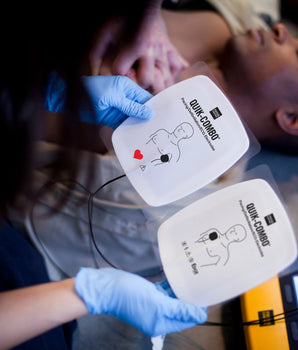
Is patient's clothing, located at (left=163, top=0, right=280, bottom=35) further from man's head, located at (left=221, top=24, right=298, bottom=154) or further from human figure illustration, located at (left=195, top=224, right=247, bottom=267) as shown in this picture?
human figure illustration, located at (left=195, top=224, right=247, bottom=267)

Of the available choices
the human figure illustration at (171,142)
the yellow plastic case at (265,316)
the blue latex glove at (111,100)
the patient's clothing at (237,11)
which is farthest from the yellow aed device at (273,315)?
the patient's clothing at (237,11)

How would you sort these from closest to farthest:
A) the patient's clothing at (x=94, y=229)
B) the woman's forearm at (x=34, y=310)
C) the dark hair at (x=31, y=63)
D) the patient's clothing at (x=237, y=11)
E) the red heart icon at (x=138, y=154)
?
the dark hair at (x=31, y=63) → the woman's forearm at (x=34, y=310) → the red heart icon at (x=138, y=154) → the patient's clothing at (x=94, y=229) → the patient's clothing at (x=237, y=11)

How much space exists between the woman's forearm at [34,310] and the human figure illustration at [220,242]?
28cm

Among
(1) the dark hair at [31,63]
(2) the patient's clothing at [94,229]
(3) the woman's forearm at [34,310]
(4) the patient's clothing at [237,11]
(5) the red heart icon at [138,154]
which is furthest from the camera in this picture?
(4) the patient's clothing at [237,11]

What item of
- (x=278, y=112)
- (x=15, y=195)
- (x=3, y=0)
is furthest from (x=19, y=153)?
(x=278, y=112)

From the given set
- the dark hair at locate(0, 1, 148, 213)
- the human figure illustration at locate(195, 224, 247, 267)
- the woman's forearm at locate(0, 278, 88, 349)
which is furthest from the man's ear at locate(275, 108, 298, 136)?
the woman's forearm at locate(0, 278, 88, 349)

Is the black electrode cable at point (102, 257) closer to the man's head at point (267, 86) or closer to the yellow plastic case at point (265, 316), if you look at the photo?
the yellow plastic case at point (265, 316)

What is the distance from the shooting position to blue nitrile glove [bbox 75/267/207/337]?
0.63 m

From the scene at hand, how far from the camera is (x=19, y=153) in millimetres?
467

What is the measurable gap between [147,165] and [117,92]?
20cm

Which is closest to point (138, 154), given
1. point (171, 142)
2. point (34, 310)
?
point (171, 142)

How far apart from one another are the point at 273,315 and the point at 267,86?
2.10ft

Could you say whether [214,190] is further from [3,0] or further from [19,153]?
[3,0]

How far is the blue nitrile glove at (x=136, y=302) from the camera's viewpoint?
0.63 meters
